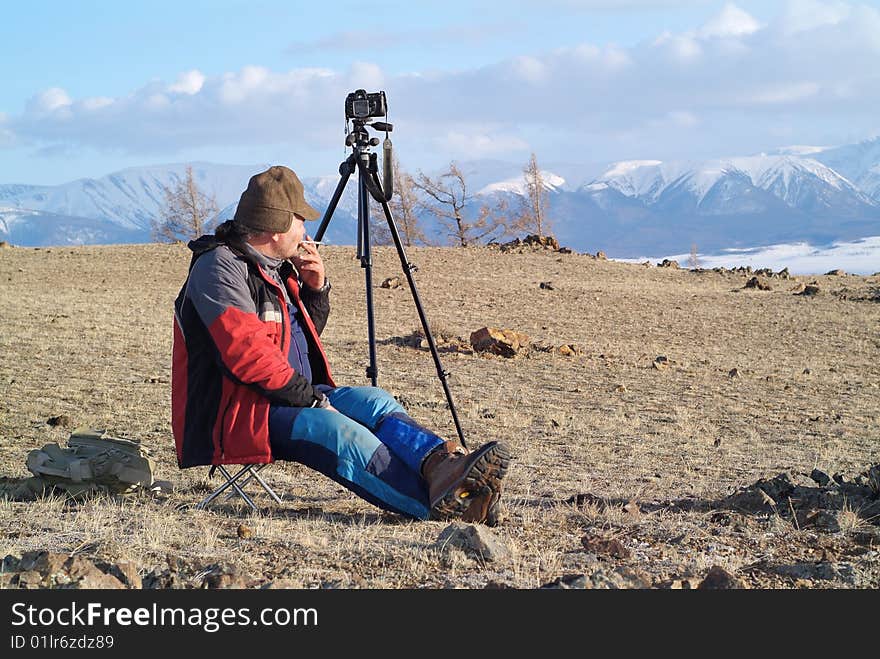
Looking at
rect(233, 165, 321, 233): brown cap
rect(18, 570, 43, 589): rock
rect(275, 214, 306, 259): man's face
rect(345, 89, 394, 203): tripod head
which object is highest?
rect(345, 89, 394, 203): tripod head

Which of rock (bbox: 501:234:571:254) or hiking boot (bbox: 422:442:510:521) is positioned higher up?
rock (bbox: 501:234:571:254)

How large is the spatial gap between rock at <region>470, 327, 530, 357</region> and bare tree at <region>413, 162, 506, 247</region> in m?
27.0

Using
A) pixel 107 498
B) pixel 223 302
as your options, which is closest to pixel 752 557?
pixel 223 302

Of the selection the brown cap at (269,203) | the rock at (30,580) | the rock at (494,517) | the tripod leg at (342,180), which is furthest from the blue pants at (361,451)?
the tripod leg at (342,180)

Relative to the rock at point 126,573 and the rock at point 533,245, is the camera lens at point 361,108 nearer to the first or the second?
the rock at point 126,573

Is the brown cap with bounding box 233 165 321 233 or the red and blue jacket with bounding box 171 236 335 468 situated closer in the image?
the red and blue jacket with bounding box 171 236 335 468

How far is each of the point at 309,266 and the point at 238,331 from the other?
88 cm

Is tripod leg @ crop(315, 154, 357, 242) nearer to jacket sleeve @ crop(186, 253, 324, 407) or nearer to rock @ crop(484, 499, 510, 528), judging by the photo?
jacket sleeve @ crop(186, 253, 324, 407)

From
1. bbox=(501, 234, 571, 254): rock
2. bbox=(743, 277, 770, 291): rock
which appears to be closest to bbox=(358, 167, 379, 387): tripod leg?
bbox=(743, 277, 770, 291): rock

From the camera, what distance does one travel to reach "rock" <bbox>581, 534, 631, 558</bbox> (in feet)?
13.1

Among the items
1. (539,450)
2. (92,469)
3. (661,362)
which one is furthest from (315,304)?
(661,362)

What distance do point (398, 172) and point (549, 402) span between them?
1292 inches

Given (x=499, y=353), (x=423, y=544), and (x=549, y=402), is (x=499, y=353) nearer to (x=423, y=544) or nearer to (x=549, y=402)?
(x=549, y=402)

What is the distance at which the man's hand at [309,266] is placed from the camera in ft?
16.5
